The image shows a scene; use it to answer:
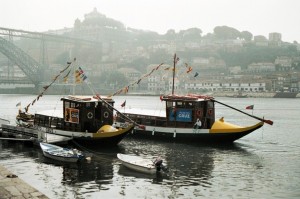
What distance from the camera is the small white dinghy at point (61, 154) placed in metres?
26.6

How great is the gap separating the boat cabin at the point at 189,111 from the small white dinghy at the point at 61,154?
11588 millimetres

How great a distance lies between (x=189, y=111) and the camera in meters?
35.9

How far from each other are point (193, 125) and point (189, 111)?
128cm

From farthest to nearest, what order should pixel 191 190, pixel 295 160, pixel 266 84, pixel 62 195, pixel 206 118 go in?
pixel 266 84
pixel 206 118
pixel 295 160
pixel 191 190
pixel 62 195

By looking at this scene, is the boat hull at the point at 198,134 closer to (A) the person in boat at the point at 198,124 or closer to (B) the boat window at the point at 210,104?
(A) the person in boat at the point at 198,124

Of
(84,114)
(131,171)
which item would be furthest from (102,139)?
(131,171)

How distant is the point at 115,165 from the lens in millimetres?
26656

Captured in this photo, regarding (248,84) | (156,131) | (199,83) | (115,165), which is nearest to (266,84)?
(248,84)

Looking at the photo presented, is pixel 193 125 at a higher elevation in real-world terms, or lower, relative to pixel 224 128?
higher

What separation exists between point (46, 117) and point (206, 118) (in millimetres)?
14085

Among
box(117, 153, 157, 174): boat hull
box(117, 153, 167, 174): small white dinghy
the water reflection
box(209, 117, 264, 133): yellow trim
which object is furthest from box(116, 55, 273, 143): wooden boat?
box(117, 153, 167, 174): small white dinghy

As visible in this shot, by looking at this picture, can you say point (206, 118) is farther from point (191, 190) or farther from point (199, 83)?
point (199, 83)

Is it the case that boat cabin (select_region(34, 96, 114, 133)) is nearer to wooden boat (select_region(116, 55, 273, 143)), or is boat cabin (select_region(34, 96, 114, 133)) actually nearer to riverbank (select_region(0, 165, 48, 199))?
wooden boat (select_region(116, 55, 273, 143))

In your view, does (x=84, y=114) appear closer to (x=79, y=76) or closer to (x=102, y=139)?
(x=102, y=139)
